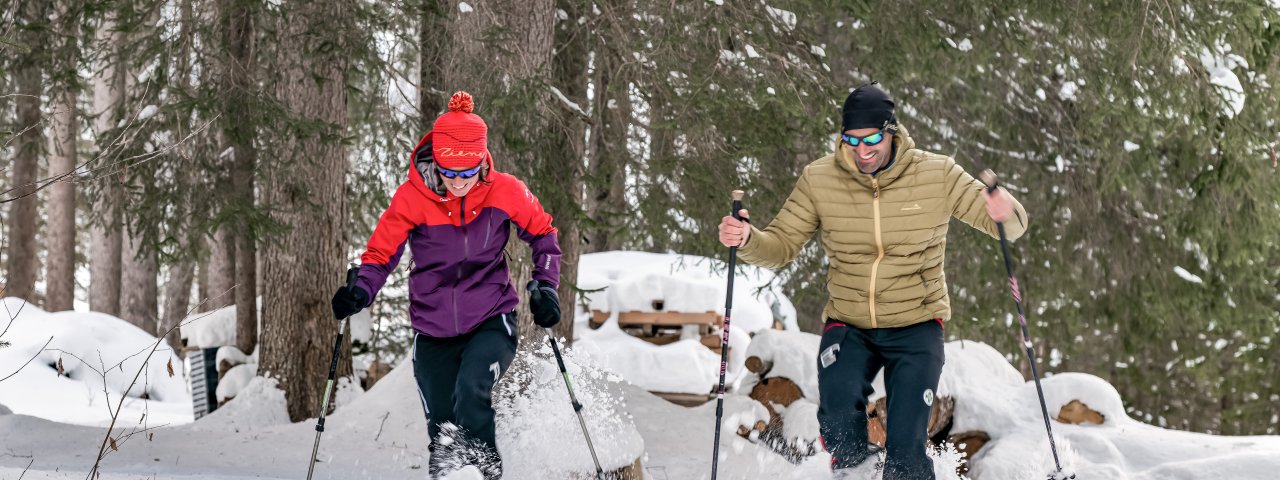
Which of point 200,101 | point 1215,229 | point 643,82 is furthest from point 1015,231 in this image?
point 1215,229

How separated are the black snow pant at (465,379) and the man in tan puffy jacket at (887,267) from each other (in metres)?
1.14

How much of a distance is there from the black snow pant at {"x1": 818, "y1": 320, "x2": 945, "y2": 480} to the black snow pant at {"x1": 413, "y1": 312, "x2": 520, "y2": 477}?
1408mm

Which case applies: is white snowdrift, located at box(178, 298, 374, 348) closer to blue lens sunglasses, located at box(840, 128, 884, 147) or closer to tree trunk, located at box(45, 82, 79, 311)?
tree trunk, located at box(45, 82, 79, 311)

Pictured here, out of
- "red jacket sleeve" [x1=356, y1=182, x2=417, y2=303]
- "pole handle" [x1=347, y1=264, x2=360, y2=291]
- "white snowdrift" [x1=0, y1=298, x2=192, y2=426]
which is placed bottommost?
"white snowdrift" [x1=0, y1=298, x2=192, y2=426]

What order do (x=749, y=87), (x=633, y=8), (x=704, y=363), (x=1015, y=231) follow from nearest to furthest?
(x=1015, y=231)
(x=749, y=87)
(x=633, y=8)
(x=704, y=363)

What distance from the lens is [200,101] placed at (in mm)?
6051

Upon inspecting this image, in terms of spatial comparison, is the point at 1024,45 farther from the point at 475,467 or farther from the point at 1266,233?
the point at 475,467

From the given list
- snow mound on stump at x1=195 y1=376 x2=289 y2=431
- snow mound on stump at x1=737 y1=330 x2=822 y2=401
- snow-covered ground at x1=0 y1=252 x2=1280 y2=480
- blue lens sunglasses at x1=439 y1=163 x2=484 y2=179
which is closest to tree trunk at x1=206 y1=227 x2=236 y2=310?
snow mound on stump at x1=195 y1=376 x2=289 y2=431

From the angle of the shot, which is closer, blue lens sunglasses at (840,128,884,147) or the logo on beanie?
blue lens sunglasses at (840,128,884,147)

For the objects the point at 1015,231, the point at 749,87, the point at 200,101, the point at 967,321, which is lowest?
the point at 967,321

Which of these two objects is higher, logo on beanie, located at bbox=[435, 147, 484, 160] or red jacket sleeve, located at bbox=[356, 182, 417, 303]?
logo on beanie, located at bbox=[435, 147, 484, 160]

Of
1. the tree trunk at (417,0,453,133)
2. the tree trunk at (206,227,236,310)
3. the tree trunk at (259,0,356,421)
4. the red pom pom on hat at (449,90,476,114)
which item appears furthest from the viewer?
the tree trunk at (206,227,236,310)

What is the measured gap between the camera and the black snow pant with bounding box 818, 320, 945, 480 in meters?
4.20

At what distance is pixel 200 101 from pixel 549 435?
2820mm
